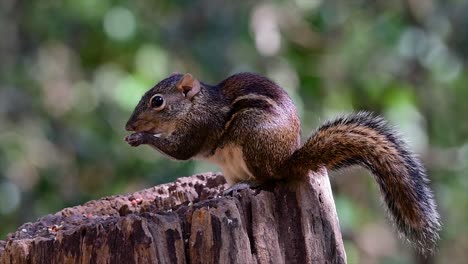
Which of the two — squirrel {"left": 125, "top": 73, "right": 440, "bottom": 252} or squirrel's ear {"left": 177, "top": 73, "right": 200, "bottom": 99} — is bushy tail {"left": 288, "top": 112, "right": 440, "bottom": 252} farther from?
squirrel's ear {"left": 177, "top": 73, "right": 200, "bottom": 99}

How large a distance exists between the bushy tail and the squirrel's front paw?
670 millimetres

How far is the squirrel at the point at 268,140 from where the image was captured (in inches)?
116

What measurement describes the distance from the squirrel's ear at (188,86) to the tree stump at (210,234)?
790mm

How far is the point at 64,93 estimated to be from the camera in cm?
733

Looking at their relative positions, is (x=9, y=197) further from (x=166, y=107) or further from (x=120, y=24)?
(x=166, y=107)

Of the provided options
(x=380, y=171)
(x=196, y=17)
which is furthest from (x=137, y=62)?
(x=380, y=171)

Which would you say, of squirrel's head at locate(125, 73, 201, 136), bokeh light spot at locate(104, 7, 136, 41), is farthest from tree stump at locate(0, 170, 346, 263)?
bokeh light spot at locate(104, 7, 136, 41)

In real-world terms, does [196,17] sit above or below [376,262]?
above

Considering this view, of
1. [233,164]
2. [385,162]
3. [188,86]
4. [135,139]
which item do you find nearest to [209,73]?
[188,86]

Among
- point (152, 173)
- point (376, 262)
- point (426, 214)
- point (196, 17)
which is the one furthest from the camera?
point (376, 262)

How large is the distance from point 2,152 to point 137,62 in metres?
1.07

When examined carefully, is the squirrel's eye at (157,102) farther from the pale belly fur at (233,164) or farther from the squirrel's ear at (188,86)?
the pale belly fur at (233,164)

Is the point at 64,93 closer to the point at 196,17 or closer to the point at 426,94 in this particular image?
the point at 196,17

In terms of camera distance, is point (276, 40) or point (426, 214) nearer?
point (426, 214)
